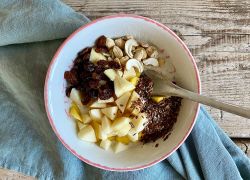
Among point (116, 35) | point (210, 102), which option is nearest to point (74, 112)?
point (116, 35)

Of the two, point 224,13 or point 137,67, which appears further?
point 224,13

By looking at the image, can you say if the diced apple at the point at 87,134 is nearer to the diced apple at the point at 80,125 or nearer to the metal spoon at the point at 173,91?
the diced apple at the point at 80,125

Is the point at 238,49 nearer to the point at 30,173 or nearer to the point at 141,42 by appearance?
the point at 141,42

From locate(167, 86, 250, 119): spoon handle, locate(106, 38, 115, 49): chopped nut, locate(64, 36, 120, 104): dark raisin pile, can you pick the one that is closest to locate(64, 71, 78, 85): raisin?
locate(64, 36, 120, 104): dark raisin pile

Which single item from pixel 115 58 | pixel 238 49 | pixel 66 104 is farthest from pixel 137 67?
pixel 238 49

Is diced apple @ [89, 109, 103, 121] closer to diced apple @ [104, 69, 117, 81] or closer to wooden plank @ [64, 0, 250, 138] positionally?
diced apple @ [104, 69, 117, 81]

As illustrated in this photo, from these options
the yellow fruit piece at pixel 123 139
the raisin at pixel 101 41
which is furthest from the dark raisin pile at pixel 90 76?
the yellow fruit piece at pixel 123 139
